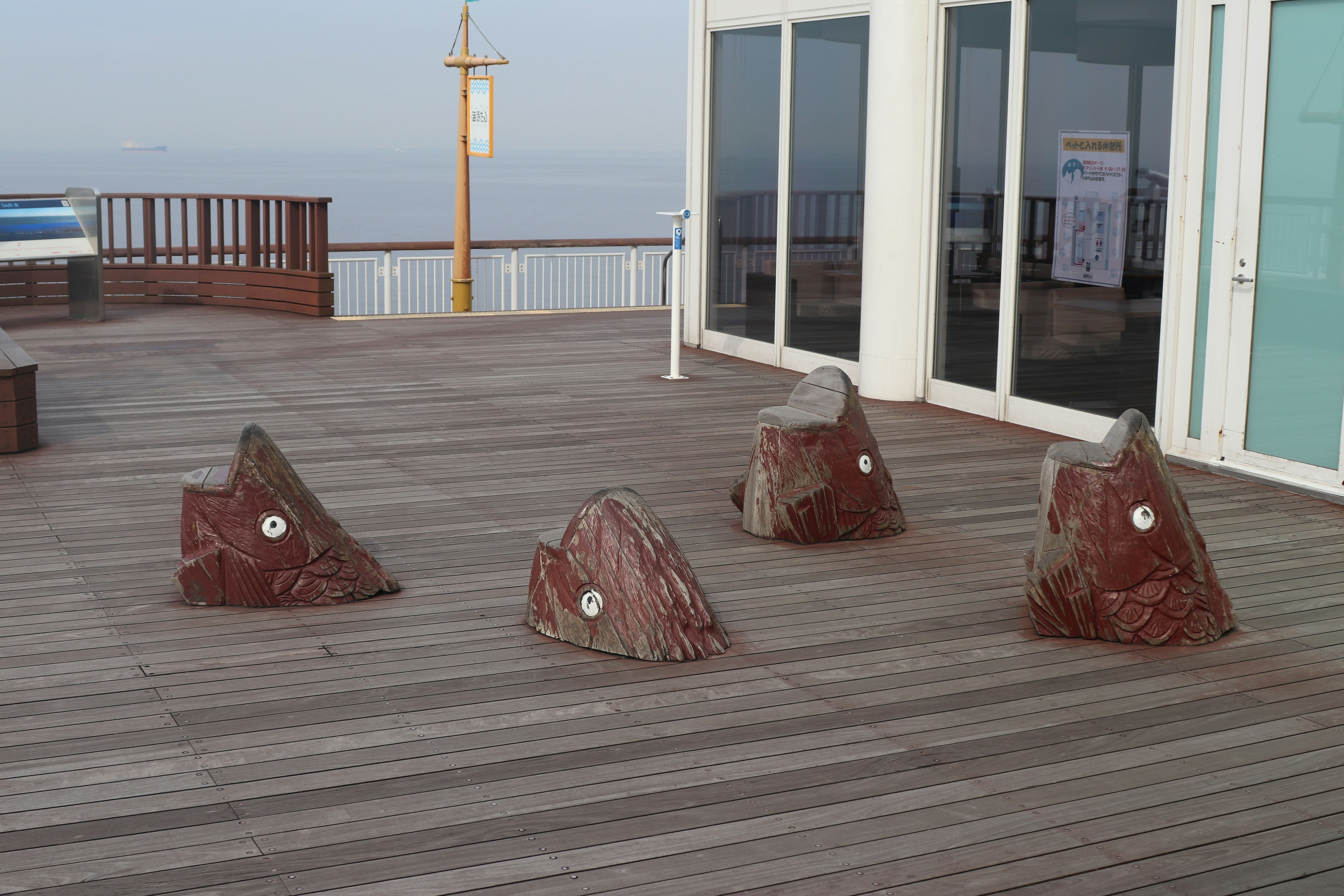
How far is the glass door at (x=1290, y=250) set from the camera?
5945 millimetres

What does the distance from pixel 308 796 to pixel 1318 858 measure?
220 cm

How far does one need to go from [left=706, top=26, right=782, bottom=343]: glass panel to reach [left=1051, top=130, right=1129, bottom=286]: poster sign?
283 centimetres

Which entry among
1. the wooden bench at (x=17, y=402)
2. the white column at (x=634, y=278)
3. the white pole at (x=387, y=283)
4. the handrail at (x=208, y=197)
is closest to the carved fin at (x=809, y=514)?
the wooden bench at (x=17, y=402)

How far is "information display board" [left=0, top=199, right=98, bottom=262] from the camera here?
11508mm

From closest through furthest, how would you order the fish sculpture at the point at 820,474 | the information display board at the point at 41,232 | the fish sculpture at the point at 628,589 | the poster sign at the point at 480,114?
1. the fish sculpture at the point at 628,589
2. the fish sculpture at the point at 820,474
3. the information display board at the point at 41,232
4. the poster sign at the point at 480,114

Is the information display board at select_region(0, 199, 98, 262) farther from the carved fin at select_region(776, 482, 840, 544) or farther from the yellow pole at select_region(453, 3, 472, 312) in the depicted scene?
the carved fin at select_region(776, 482, 840, 544)

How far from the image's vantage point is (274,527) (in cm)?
444

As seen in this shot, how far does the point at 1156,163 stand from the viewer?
6.80 metres

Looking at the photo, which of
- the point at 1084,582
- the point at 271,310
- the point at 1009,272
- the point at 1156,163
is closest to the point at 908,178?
the point at 1009,272

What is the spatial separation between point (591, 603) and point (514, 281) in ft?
36.0

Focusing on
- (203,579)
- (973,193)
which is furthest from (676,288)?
(203,579)

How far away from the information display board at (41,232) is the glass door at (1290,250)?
9.53 m

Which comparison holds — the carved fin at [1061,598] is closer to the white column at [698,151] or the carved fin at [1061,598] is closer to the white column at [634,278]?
the white column at [698,151]

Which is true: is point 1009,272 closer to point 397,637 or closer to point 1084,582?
point 1084,582
